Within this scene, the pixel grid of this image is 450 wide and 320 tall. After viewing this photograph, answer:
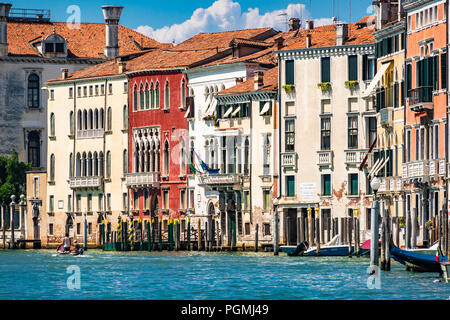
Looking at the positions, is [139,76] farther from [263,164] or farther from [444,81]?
[444,81]

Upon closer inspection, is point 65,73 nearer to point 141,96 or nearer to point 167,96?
point 141,96

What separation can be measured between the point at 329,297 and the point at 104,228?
4792 cm

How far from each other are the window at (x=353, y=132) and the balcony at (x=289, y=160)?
3303 mm

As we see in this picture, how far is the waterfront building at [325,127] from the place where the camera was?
70750 mm

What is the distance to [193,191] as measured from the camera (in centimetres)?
8275

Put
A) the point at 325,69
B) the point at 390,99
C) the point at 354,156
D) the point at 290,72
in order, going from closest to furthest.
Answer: the point at 390,99
the point at 354,156
the point at 325,69
the point at 290,72

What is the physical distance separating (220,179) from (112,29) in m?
22.9

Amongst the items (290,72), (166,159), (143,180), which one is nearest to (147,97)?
(166,159)

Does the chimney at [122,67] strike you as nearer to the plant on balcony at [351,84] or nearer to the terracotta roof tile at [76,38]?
the terracotta roof tile at [76,38]

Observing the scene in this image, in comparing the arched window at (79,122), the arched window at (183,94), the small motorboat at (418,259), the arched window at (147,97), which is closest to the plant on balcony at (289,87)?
the arched window at (183,94)

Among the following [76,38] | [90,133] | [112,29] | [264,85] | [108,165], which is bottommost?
[108,165]

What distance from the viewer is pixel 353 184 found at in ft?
234

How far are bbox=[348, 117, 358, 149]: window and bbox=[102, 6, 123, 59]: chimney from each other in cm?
2948
